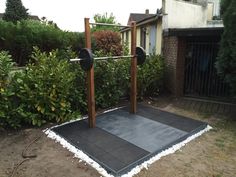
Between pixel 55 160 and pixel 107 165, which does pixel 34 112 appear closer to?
pixel 55 160

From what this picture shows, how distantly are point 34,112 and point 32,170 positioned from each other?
1.67 metres

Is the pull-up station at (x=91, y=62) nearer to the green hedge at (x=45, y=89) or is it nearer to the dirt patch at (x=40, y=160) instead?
the green hedge at (x=45, y=89)

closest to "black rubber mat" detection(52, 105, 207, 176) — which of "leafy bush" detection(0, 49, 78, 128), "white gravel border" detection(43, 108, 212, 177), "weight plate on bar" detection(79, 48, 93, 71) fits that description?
"white gravel border" detection(43, 108, 212, 177)

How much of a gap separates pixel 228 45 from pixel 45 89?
4.19 meters

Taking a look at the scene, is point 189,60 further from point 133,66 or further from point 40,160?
point 40,160

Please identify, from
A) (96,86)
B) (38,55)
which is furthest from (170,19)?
(38,55)

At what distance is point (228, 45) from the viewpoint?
5.16 m

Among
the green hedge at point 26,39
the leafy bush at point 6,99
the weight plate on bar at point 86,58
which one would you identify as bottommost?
the leafy bush at point 6,99

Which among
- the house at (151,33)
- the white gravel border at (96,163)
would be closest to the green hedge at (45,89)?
the white gravel border at (96,163)

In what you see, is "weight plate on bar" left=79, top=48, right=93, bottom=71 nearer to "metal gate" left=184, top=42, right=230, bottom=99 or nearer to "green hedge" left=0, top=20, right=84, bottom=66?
"green hedge" left=0, top=20, right=84, bottom=66

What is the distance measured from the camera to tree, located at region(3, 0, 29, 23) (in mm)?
16297

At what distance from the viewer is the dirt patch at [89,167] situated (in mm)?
3211

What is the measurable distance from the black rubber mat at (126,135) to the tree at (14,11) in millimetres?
14192

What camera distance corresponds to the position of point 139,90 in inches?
266
